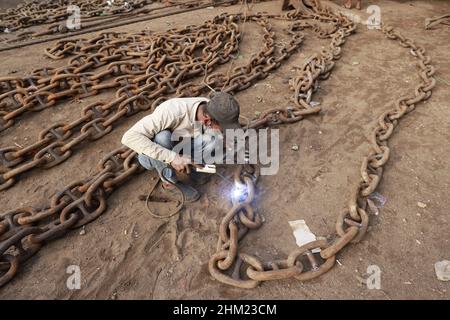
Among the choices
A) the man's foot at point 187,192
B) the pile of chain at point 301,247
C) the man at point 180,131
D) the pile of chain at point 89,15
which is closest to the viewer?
the pile of chain at point 301,247

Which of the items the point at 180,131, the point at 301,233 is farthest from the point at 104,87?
the point at 301,233

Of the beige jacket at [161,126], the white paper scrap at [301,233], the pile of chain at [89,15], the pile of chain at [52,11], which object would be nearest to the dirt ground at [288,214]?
the white paper scrap at [301,233]

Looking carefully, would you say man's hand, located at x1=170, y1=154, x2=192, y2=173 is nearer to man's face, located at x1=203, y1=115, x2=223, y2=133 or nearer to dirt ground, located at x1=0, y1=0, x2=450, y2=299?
man's face, located at x1=203, y1=115, x2=223, y2=133

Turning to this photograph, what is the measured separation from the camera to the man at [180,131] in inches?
96.4

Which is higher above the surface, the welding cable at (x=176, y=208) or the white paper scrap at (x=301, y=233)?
the welding cable at (x=176, y=208)

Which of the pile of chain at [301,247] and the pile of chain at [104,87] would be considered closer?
the pile of chain at [301,247]

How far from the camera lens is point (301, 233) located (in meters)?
2.72

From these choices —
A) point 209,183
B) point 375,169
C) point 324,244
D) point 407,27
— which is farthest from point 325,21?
point 324,244

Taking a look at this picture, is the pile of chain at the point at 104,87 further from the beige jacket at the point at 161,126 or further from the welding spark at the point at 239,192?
the welding spark at the point at 239,192

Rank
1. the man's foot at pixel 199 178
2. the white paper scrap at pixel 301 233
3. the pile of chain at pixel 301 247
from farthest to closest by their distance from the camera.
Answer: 1. the man's foot at pixel 199 178
2. the white paper scrap at pixel 301 233
3. the pile of chain at pixel 301 247

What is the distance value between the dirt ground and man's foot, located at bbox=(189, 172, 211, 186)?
11cm

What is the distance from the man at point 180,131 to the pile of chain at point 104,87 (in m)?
0.52

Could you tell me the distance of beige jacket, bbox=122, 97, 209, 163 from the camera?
8.38ft

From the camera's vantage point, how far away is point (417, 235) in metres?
2.65
